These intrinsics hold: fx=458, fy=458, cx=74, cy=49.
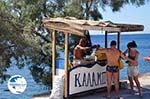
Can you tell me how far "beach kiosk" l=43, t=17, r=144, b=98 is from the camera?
11.6 m

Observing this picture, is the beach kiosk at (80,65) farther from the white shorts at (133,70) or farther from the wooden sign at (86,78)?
the white shorts at (133,70)

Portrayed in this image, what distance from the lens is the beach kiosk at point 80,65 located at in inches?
457

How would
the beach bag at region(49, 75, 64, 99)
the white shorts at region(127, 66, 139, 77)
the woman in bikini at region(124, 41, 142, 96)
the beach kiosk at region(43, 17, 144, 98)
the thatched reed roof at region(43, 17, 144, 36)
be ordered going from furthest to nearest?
the white shorts at region(127, 66, 139, 77) < the woman in bikini at region(124, 41, 142, 96) < the beach bag at region(49, 75, 64, 99) < the beach kiosk at region(43, 17, 144, 98) < the thatched reed roof at region(43, 17, 144, 36)

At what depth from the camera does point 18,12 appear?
17.7m

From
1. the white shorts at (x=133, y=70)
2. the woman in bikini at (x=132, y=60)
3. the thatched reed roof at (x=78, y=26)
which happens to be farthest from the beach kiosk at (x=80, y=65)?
the white shorts at (x=133, y=70)

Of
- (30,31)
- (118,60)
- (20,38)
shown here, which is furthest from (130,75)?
(30,31)

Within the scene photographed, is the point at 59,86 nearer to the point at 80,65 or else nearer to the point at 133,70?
the point at 80,65

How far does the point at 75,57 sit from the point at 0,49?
332cm

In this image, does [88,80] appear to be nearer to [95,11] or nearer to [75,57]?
[75,57]

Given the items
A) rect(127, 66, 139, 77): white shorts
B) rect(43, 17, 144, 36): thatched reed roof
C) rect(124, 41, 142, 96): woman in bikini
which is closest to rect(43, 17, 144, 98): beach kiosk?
rect(43, 17, 144, 36): thatched reed roof

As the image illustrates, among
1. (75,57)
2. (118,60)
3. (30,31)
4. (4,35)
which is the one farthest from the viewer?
(30,31)

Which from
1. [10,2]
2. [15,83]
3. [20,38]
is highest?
[10,2]

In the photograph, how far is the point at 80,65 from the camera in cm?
1216

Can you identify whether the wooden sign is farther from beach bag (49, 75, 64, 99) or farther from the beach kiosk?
beach bag (49, 75, 64, 99)
